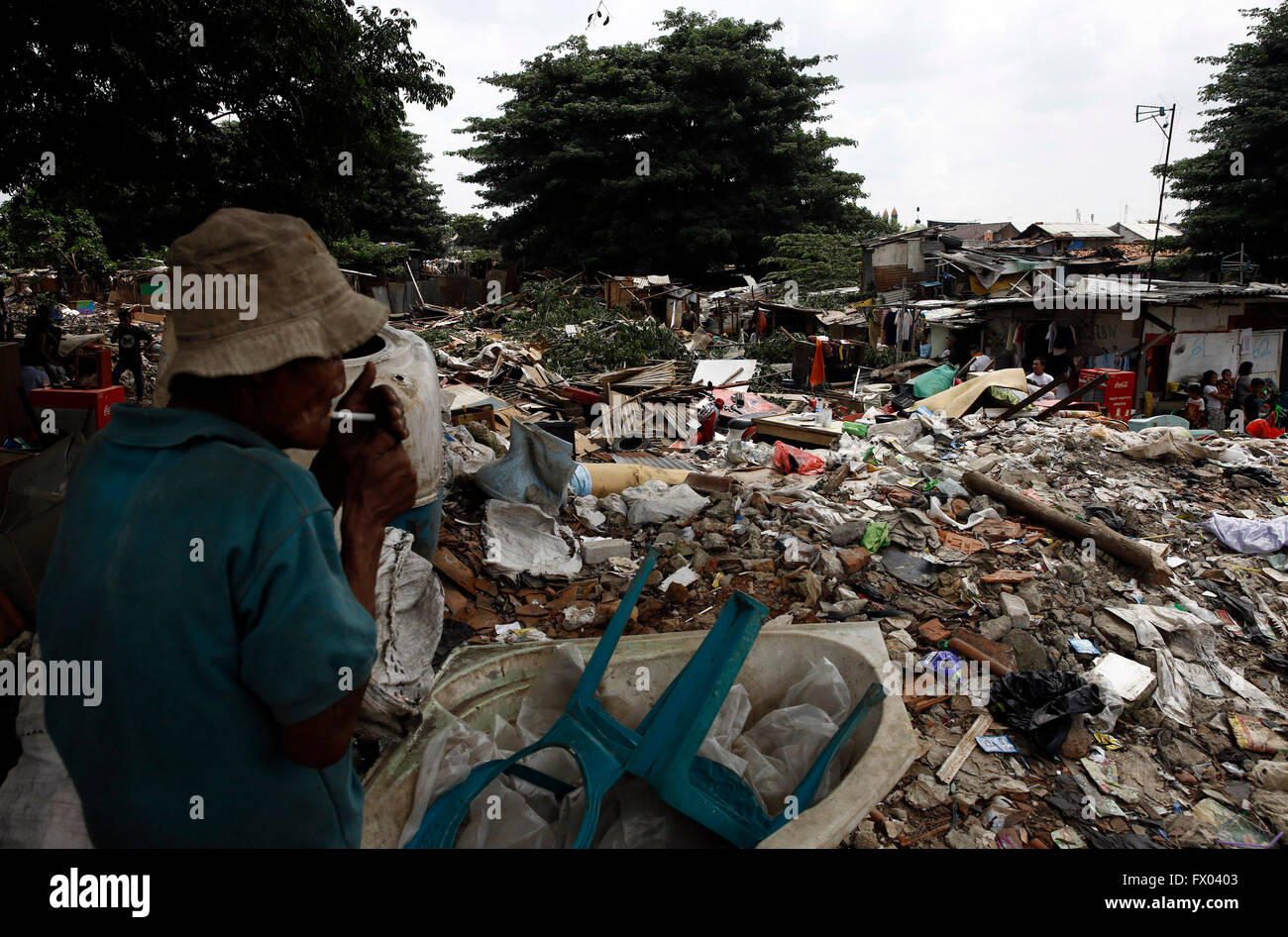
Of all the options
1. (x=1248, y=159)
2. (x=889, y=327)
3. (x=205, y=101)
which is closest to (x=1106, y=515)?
(x=205, y=101)

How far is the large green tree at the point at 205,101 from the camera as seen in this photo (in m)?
5.87

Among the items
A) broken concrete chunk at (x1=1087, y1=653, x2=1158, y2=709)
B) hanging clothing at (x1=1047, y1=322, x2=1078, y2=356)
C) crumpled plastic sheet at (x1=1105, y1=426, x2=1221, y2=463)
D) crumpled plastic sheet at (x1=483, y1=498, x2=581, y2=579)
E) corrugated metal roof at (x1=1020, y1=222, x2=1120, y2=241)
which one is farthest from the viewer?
corrugated metal roof at (x1=1020, y1=222, x2=1120, y2=241)

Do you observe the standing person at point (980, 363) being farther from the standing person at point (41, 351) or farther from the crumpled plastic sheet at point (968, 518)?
the standing person at point (41, 351)

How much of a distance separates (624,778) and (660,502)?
369cm

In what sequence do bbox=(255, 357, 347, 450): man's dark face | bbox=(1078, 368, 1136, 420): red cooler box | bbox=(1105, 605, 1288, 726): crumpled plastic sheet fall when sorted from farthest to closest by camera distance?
bbox=(1078, 368, 1136, 420): red cooler box < bbox=(1105, 605, 1288, 726): crumpled plastic sheet < bbox=(255, 357, 347, 450): man's dark face

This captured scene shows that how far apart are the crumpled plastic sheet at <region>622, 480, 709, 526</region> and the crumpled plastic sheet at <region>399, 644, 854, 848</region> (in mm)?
3008

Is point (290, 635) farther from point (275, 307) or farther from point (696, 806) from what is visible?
point (696, 806)

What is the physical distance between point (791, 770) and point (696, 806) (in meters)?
0.46

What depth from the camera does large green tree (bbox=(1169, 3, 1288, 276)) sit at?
61.4 feet

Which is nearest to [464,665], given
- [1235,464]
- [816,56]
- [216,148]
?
[216,148]

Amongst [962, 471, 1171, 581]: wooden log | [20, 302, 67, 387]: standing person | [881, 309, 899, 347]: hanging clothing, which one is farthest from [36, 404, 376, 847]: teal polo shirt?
[881, 309, 899, 347]: hanging clothing

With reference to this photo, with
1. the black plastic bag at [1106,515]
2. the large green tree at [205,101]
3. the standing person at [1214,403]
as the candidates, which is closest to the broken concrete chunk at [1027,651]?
the black plastic bag at [1106,515]

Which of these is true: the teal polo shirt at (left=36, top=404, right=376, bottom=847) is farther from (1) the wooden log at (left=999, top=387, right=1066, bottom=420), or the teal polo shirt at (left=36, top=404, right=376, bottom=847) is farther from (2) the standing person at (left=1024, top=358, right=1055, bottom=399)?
(2) the standing person at (left=1024, top=358, right=1055, bottom=399)

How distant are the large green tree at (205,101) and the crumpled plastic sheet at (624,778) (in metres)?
6.46
